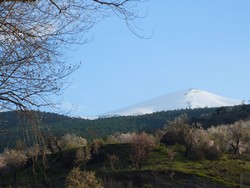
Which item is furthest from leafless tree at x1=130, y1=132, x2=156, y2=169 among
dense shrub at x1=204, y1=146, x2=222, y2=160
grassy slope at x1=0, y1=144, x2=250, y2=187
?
dense shrub at x1=204, y1=146, x2=222, y2=160

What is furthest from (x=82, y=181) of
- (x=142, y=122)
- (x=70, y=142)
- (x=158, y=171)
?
(x=142, y=122)

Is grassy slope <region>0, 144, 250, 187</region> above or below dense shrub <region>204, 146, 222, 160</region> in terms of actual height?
below

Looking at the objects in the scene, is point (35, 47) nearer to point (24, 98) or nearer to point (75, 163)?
point (24, 98)

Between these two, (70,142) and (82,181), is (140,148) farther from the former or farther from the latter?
(82,181)

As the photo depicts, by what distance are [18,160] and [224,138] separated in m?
31.3

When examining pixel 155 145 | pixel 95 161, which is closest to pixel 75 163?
pixel 95 161

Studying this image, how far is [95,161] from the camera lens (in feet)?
204

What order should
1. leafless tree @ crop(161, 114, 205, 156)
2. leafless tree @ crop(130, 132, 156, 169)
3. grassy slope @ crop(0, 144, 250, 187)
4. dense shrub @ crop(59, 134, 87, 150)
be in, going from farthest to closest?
1. dense shrub @ crop(59, 134, 87, 150)
2. leafless tree @ crop(161, 114, 205, 156)
3. leafless tree @ crop(130, 132, 156, 169)
4. grassy slope @ crop(0, 144, 250, 187)

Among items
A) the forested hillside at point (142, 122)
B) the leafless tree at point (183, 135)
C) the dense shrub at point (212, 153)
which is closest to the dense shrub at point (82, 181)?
the forested hillside at point (142, 122)

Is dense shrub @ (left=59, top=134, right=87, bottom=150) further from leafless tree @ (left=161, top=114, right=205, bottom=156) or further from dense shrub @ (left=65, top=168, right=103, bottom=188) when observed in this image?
dense shrub @ (left=65, top=168, right=103, bottom=188)

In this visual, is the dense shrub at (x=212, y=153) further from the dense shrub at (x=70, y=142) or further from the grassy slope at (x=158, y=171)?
the dense shrub at (x=70, y=142)

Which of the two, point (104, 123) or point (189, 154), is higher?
point (104, 123)

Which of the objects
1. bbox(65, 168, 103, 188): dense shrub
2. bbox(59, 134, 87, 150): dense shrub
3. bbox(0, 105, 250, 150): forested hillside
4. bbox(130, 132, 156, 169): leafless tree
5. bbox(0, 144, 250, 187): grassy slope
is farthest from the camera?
bbox(0, 105, 250, 150): forested hillside

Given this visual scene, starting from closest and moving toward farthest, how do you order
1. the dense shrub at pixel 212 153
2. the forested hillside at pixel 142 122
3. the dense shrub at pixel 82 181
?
the dense shrub at pixel 82 181 < the dense shrub at pixel 212 153 < the forested hillside at pixel 142 122
